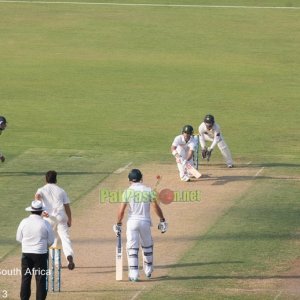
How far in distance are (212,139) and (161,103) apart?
9.93m

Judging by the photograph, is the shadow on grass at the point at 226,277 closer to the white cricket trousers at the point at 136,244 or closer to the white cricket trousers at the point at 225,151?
the white cricket trousers at the point at 136,244

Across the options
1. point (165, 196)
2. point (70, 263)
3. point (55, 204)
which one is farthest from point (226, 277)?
point (165, 196)

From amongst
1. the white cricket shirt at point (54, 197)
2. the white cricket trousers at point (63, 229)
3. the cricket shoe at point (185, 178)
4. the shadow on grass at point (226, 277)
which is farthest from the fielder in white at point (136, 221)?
the cricket shoe at point (185, 178)

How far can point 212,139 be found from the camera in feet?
114

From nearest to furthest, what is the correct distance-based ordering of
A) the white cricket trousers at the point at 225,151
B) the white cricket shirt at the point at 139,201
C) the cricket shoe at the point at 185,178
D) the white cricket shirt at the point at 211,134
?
the white cricket shirt at the point at 139,201 → the cricket shoe at the point at 185,178 → the white cricket trousers at the point at 225,151 → the white cricket shirt at the point at 211,134

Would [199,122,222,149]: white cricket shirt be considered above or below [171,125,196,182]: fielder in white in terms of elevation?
above

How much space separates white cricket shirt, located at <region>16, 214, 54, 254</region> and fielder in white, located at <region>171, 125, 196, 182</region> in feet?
33.9

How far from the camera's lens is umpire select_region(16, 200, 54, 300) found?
2209cm

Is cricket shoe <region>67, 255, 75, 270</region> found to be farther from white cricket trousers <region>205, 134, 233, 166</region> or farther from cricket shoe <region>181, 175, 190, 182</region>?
white cricket trousers <region>205, 134, 233, 166</region>

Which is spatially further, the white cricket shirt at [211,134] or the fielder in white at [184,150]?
the white cricket shirt at [211,134]

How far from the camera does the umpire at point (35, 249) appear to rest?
72.5ft

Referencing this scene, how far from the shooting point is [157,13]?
203 ft

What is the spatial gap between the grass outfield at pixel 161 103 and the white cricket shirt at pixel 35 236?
7.67 feet

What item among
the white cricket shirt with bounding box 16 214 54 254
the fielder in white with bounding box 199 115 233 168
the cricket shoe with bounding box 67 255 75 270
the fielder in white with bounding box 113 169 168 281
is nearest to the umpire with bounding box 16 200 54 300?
the white cricket shirt with bounding box 16 214 54 254
